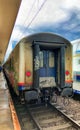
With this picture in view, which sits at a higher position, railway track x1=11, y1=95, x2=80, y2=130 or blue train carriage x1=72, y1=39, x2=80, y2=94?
blue train carriage x1=72, y1=39, x2=80, y2=94

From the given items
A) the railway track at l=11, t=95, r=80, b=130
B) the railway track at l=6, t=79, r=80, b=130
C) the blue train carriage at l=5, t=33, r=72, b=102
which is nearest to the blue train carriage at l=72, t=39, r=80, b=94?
the blue train carriage at l=5, t=33, r=72, b=102

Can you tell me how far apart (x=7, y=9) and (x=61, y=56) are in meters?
2.76

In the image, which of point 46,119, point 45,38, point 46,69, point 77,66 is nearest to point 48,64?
point 46,69

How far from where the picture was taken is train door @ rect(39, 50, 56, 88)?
5.76 meters

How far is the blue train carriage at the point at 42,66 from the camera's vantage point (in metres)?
5.17

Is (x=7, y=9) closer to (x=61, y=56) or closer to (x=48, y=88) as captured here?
(x=61, y=56)

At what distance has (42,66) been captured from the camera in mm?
5828

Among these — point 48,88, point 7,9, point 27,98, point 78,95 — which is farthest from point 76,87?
point 7,9

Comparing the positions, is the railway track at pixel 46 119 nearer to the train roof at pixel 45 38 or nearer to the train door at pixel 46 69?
the train door at pixel 46 69

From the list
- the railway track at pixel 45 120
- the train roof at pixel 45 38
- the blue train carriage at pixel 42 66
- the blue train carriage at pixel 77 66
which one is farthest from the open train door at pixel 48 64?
the blue train carriage at pixel 77 66

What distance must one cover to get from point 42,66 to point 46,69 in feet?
0.74

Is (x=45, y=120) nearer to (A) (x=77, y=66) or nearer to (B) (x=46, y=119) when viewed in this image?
(B) (x=46, y=119)

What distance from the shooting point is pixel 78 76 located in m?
7.18

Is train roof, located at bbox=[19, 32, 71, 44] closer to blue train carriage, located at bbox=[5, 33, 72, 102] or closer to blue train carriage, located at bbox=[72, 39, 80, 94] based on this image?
blue train carriage, located at bbox=[5, 33, 72, 102]
